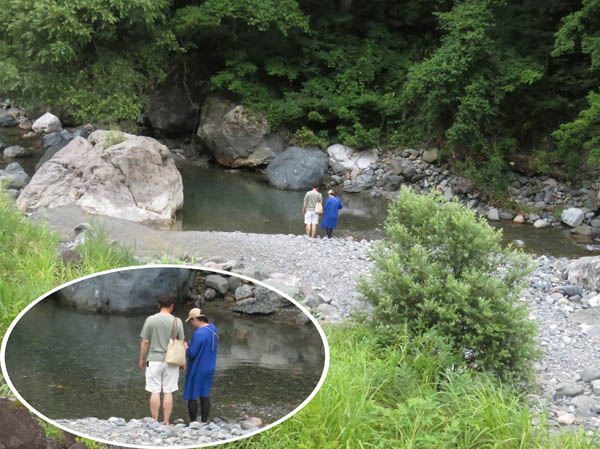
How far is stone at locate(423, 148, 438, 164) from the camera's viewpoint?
18.5m

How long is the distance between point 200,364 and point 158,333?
208 millimetres

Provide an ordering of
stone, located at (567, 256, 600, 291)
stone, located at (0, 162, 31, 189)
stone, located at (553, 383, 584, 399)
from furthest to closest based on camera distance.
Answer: stone, located at (0, 162, 31, 189) → stone, located at (567, 256, 600, 291) → stone, located at (553, 383, 584, 399)

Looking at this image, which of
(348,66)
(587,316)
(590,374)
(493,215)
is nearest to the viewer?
(590,374)

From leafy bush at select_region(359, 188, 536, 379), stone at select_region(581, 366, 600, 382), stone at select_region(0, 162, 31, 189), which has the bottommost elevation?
stone at select_region(0, 162, 31, 189)

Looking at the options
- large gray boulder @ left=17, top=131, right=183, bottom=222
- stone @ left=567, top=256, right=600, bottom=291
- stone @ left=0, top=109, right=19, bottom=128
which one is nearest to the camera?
stone @ left=567, top=256, right=600, bottom=291

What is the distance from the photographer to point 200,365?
2557mm

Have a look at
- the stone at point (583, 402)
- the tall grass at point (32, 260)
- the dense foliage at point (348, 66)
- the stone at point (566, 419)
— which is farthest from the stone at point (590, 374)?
the dense foliage at point (348, 66)

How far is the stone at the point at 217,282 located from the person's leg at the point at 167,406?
0.50 m

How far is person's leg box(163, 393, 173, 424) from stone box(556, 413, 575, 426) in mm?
3704

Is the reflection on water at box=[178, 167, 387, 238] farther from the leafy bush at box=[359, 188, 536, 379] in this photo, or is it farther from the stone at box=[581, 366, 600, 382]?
the leafy bush at box=[359, 188, 536, 379]

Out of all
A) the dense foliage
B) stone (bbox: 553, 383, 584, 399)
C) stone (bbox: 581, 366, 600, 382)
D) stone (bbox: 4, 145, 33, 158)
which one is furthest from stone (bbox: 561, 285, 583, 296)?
stone (bbox: 4, 145, 33, 158)

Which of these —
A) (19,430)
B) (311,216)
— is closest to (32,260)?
(19,430)

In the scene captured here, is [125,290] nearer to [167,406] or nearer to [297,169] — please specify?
[167,406]

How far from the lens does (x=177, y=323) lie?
8.45 feet
